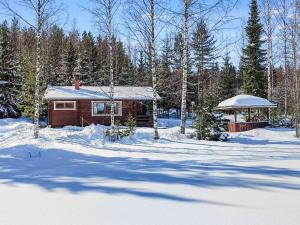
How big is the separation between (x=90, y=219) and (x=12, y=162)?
26.4 feet

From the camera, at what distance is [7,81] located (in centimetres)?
3634

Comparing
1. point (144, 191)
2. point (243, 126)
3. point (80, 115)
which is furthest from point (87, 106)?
point (144, 191)

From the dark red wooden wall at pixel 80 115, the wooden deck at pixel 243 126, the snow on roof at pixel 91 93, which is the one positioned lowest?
the wooden deck at pixel 243 126

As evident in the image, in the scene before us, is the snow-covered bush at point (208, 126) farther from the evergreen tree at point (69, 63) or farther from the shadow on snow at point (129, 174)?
the evergreen tree at point (69, 63)

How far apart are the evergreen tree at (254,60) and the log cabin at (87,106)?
11732mm

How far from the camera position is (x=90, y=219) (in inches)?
205

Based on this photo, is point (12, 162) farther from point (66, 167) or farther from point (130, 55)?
point (130, 55)

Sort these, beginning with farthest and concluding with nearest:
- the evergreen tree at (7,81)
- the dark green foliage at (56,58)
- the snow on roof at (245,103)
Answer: the dark green foliage at (56,58)
the evergreen tree at (7,81)
the snow on roof at (245,103)

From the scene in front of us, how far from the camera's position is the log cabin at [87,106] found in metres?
30.9

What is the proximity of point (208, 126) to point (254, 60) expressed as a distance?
20.1 m

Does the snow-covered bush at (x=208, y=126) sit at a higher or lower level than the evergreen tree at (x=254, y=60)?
lower

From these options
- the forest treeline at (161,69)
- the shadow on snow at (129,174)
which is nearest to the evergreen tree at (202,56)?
the forest treeline at (161,69)

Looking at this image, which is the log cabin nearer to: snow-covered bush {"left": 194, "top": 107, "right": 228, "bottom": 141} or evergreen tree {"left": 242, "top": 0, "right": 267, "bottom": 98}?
snow-covered bush {"left": 194, "top": 107, "right": 228, "bottom": 141}

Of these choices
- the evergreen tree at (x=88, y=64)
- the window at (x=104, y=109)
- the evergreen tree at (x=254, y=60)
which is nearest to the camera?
the window at (x=104, y=109)
